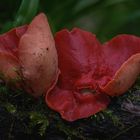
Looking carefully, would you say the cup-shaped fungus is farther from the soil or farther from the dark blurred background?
the dark blurred background

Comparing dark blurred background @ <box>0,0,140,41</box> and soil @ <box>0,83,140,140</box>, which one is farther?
dark blurred background @ <box>0,0,140,41</box>

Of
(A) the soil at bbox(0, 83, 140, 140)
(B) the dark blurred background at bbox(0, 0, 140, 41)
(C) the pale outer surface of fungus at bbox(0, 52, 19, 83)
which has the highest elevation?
(C) the pale outer surface of fungus at bbox(0, 52, 19, 83)

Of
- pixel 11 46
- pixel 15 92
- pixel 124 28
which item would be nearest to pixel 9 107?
pixel 15 92

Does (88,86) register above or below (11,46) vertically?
below

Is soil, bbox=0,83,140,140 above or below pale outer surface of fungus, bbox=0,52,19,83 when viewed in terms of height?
below

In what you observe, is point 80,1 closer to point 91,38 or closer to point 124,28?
point 124,28

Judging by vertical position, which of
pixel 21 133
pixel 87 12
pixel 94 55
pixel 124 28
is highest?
pixel 94 55

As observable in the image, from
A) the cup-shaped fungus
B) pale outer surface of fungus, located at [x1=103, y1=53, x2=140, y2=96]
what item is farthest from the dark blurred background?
pale outer surface of fungus, located at [x1=103, y1=53, x2=140, y2=96]

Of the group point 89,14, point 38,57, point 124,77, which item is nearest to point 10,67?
point 38,57
